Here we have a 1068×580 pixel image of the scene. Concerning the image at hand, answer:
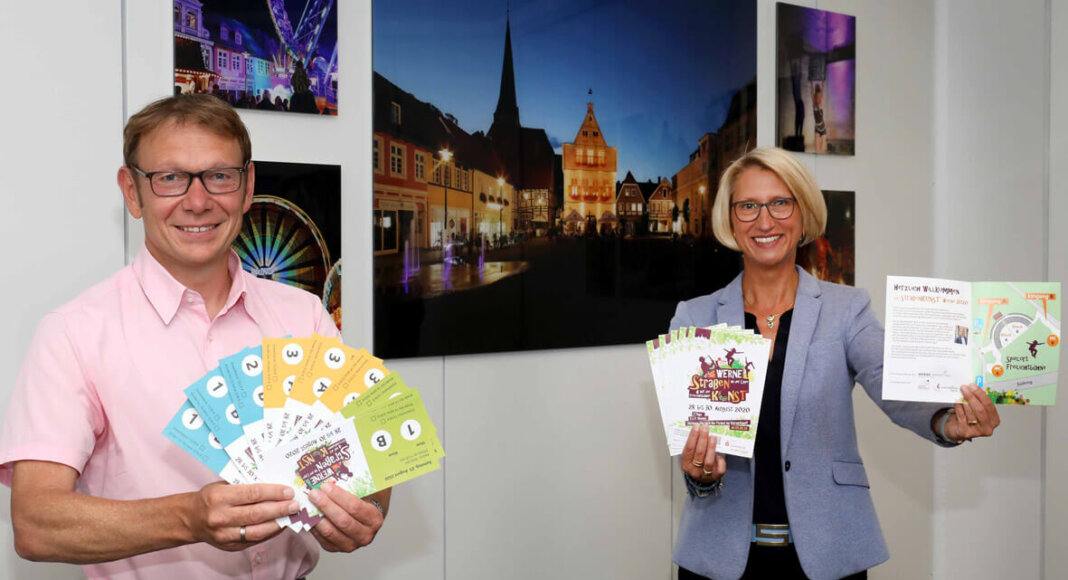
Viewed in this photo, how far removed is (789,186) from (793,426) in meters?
A: 0.67

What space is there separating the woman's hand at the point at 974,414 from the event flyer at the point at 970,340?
0.03m

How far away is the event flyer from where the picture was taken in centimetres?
186

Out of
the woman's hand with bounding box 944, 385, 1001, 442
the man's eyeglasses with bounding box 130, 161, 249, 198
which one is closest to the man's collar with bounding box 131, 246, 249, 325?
the man's eyeglasses with bounding box 130, 161, 249, 198

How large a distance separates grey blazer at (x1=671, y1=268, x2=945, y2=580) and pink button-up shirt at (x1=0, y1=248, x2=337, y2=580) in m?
→ 1.07

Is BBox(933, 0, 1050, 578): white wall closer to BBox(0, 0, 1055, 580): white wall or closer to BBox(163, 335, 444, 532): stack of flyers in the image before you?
BBox(0, 0, 1055, 580): white wall

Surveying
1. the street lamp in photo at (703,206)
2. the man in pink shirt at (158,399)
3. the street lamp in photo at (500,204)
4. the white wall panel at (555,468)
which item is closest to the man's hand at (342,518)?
the man in pink shirt at (158,399)

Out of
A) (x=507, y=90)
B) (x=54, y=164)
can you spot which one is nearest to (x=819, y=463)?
(x=507, y=90)

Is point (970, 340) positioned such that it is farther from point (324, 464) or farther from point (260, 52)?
point (260, 52)

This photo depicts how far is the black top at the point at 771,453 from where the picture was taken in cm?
195

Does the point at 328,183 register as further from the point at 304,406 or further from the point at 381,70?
the point at 304,406

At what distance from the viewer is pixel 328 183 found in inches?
94.3

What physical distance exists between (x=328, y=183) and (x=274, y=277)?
1.16ft

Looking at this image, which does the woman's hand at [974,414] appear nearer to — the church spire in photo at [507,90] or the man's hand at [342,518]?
the man's hand at [342,518]

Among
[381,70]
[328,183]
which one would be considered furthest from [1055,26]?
[328,183]
